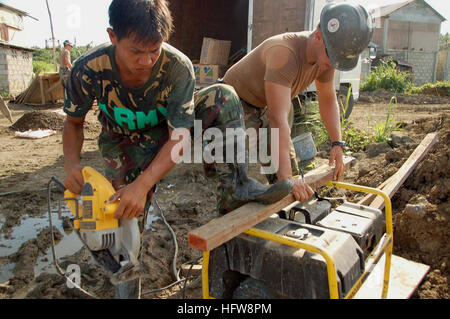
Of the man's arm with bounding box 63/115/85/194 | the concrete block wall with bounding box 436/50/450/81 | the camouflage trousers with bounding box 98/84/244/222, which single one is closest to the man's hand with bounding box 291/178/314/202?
the camouflage trousers with bounding box 98/84/244/222

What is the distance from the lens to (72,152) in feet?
6.39

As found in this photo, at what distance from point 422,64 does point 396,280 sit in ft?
84.0

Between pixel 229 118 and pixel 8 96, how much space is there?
49.7 ft

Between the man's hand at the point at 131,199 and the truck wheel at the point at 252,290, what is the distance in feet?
2.13

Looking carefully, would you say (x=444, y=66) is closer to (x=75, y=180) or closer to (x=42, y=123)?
(x=42, y=123)

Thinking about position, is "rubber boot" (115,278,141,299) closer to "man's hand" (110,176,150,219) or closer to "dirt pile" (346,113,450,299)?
"man's hand" (110,176,150,219)

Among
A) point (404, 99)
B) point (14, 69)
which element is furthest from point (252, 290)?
point (14, 69)

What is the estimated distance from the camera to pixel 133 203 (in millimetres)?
1608

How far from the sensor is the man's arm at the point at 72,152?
1799mm

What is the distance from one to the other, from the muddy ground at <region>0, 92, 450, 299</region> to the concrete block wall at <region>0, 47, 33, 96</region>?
11.1 m

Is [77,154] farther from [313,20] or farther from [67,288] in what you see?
[313,20]

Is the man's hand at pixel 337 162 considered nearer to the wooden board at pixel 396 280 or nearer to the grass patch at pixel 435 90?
the wooden board at pixel 396 280

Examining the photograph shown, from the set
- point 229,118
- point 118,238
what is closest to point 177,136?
point 229,118

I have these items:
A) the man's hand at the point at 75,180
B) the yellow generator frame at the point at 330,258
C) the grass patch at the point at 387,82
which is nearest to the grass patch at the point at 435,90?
the grass patch at the point at 387,82
